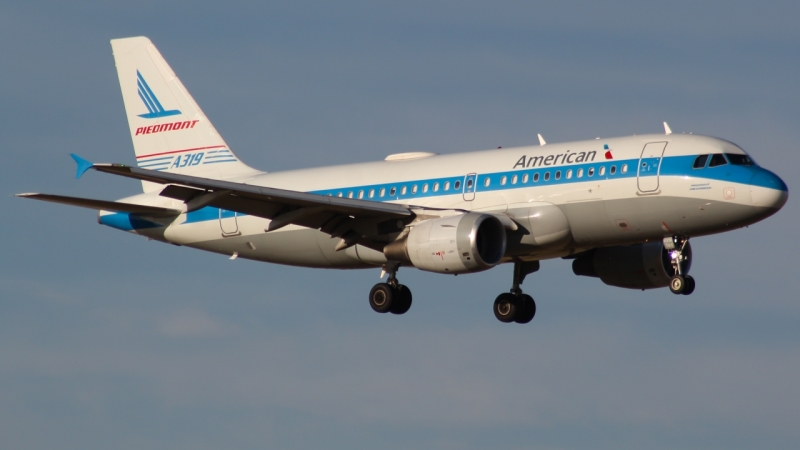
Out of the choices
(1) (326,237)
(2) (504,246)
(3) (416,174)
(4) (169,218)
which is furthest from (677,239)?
(4) (169,218)

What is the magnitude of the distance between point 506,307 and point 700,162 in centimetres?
1013

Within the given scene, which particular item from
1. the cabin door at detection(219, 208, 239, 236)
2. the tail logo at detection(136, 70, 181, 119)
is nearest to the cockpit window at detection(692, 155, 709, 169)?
the cabin door at detection(219, 208, 239, 236)

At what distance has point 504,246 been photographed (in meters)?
45.9

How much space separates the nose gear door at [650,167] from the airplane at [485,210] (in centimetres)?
4

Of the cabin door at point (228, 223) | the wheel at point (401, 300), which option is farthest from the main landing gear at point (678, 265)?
the cabin door at point (228, 223)

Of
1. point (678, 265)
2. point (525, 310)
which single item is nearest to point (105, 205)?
point (525, 310)

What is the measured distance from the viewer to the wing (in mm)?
45000

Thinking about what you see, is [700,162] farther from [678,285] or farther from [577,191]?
[678,285]

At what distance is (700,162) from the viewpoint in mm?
45250

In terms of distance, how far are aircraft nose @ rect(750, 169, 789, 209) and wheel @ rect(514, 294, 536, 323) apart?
10.6 metres

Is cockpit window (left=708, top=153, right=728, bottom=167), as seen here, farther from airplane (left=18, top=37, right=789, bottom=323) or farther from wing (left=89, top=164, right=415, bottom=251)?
wing (left=89, top=164, right=415, bottom=251)

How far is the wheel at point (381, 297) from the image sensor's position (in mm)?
49531

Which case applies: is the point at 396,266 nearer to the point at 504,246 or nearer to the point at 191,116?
the point at 504,246

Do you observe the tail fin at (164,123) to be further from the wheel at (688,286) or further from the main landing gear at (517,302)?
the wheel at (688,286)
